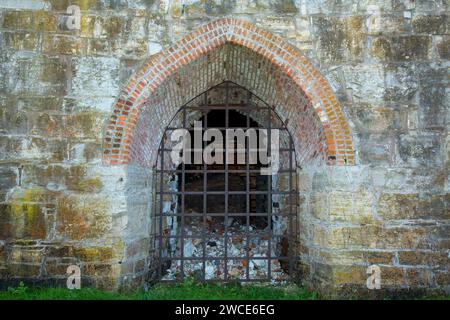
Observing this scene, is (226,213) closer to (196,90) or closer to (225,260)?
(225,260)

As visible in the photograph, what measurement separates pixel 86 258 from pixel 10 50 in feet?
8.84

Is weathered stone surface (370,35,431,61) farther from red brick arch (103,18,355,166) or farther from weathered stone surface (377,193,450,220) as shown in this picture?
weathered stone surface (377,193,450,220)

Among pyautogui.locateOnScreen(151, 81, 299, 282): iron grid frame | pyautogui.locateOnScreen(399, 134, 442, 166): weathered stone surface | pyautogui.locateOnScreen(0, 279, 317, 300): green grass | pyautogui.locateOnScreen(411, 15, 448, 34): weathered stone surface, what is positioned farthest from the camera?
pyautogui.locateOnScreen(151, 81, 299, 282): iron grid frame

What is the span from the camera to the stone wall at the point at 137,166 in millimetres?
4281

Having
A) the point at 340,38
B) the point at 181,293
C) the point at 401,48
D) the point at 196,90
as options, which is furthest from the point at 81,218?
the point at 401,48

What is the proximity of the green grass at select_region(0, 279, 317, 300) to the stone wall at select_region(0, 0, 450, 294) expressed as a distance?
0.17 m

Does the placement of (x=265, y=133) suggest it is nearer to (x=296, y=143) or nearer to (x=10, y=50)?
(x=296, y=143)

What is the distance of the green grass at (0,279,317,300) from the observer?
401 cm

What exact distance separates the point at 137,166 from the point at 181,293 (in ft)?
5.51

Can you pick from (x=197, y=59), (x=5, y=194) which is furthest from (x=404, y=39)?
(x=5, y=194)

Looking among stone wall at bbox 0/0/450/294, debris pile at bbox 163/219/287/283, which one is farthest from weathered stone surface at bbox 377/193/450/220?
debris pile at bbox 163/219/287/283

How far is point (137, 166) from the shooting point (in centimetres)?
464

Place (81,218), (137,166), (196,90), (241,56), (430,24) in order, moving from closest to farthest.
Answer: (81,218)
(430,24)
(137,166)
(241,56)
(196,90)

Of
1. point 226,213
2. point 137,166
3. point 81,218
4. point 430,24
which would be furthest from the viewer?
point 226,213
